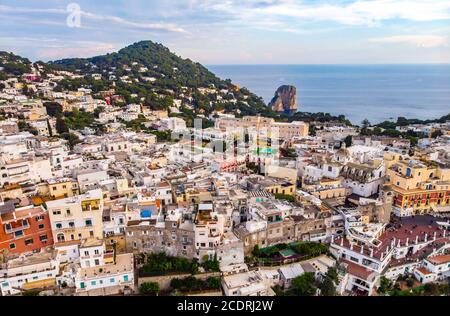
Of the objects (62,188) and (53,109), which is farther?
(53,109)

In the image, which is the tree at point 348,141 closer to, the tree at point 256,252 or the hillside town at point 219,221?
the hillside town at point 219,221

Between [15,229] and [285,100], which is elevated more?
[285,100]

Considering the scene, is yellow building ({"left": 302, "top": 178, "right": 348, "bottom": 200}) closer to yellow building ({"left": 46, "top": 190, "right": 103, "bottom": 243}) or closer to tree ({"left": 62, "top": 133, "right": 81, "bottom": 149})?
yellow building ({"left": 46, "top": 190, "right": 103, "bottom": 243})

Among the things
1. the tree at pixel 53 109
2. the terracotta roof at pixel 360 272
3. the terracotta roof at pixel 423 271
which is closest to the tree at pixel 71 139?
the tree at pixel 53 109

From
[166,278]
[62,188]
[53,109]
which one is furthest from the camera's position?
[53,109]

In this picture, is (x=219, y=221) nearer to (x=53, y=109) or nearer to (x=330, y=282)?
(x=330, y=282)

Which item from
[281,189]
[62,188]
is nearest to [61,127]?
[62,188]

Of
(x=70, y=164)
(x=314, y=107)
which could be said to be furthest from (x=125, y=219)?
(x=314, y=107)
